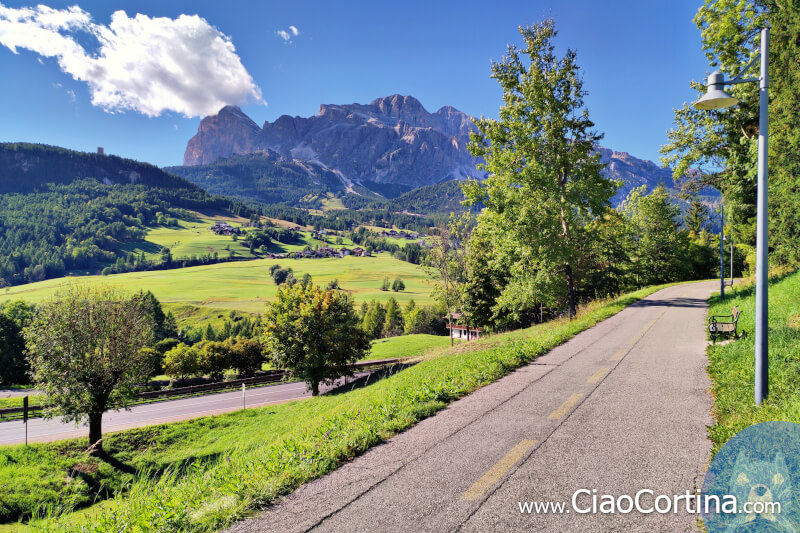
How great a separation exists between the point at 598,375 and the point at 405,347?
50.3m

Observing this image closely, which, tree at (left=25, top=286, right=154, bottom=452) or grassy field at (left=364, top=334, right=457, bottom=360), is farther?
grassy field at (left=364, top=334, right=457, bottom=360)

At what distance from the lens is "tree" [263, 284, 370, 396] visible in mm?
33219

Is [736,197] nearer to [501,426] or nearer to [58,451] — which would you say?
[501,426]

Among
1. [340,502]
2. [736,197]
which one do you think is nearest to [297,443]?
[340,502]

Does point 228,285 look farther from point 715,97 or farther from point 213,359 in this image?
point 715,97

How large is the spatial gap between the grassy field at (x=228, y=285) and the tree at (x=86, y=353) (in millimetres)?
87656

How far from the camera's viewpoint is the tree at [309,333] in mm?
33219

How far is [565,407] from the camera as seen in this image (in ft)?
23.7

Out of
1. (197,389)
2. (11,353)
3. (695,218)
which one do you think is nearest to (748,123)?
(197,389)

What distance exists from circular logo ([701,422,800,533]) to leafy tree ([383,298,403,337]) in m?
103

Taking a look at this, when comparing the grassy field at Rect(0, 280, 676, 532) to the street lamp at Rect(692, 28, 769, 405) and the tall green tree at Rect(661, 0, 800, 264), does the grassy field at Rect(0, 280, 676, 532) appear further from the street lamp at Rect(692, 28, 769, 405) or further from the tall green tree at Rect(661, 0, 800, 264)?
the tall green tree at Rect(661, 0, 800, 264)

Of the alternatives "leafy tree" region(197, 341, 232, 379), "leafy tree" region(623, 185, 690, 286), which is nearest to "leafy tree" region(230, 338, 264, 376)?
"leafy tree" region(197, 341, 232, 379)

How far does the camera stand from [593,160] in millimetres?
23422

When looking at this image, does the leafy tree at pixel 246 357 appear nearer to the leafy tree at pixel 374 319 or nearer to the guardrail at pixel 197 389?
the guardrail at pixel 197 389
